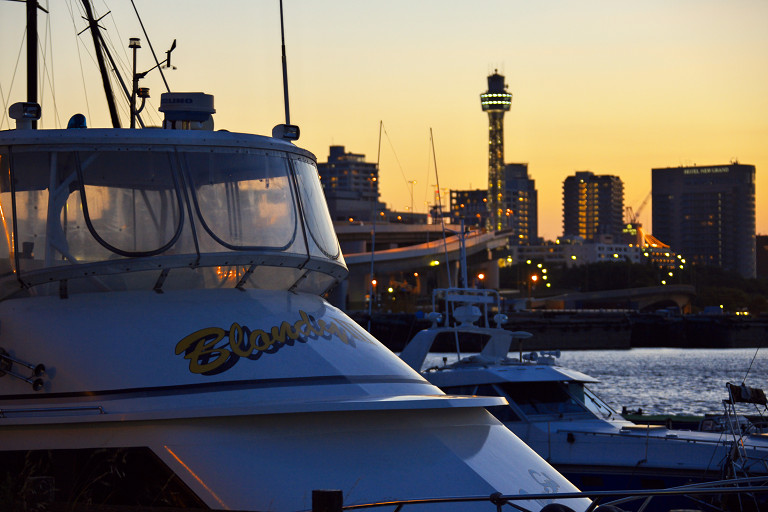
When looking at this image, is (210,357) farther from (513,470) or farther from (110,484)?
(513,470)

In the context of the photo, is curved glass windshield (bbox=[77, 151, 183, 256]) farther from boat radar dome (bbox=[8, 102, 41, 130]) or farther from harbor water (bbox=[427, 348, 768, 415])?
harbor water (bbox=[427, 348, 768, 415])

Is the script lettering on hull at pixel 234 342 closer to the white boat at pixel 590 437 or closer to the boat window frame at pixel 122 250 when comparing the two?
the boat window frame at pixel 122 250

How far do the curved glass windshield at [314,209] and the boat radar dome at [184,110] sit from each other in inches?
36.4

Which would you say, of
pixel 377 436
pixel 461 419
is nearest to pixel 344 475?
pixel 377 436

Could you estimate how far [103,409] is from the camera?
7.95 metres

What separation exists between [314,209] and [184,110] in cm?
143

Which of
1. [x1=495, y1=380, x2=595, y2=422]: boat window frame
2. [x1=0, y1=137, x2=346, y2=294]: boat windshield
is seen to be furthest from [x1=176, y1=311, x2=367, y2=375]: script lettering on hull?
[x1=495, y1=380, x2=595, y2=422]: boat window frame

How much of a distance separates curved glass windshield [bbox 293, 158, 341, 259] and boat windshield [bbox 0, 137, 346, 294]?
38 cm

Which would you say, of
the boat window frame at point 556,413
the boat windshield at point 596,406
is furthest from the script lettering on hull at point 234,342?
the boat windshield at point 596,406

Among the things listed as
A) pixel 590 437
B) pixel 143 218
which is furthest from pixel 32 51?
pixel 590 437

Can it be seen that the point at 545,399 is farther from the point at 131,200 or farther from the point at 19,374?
the point at 19,374

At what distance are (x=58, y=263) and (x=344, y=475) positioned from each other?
2.97 meters

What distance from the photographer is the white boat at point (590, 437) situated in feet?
63.2

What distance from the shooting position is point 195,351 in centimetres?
840
